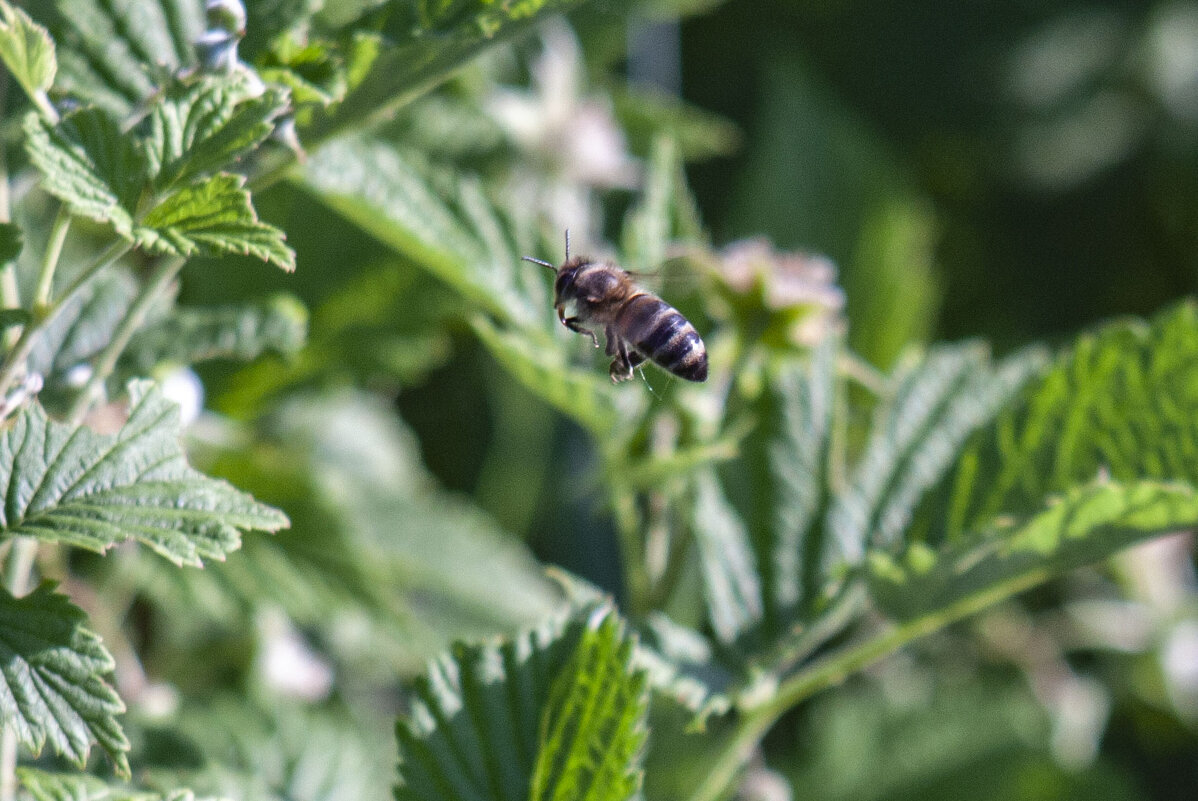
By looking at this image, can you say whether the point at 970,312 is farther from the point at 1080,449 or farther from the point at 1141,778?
the point at 1080,449

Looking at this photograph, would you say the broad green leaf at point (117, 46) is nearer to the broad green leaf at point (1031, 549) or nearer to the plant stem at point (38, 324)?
the plant stem at point (38, 324)

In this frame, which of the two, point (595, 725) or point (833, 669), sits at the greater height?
point (595, 725)

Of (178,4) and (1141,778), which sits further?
(1141,778)

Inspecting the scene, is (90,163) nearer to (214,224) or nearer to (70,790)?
(214,224)

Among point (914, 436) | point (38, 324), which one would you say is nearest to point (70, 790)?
point (38, 324)

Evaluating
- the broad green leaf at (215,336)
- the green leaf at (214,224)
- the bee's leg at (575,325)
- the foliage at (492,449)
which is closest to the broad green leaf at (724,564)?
the foliage at (492,449)

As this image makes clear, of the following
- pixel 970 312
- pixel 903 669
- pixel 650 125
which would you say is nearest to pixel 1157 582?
pixel 903 669
